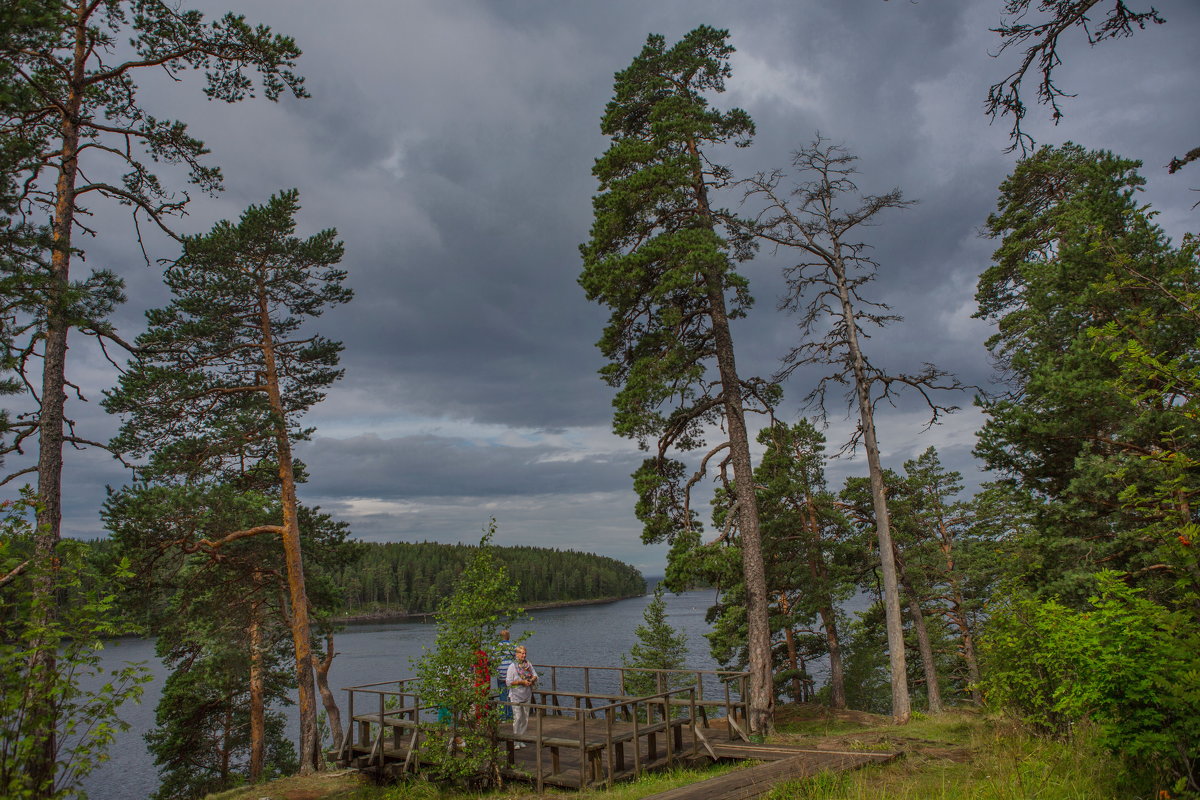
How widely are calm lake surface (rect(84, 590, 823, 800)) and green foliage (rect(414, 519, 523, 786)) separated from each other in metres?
0.56

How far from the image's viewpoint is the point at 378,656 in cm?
5934

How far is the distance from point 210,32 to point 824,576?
2305 cm

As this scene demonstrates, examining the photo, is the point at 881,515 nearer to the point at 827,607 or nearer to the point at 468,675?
the point at 827,607

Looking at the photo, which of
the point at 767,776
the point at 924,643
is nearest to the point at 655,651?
the point at 924,643

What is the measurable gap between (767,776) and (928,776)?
1898mm

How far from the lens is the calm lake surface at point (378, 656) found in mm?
27172

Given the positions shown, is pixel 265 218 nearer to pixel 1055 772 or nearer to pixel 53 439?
pixel 53 439

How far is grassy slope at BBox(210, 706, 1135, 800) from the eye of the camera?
6.11 m

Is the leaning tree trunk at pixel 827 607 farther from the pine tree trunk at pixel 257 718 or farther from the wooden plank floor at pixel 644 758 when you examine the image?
the pine tree trunk at pixel 257 718

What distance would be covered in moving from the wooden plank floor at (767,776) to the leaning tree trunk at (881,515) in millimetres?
7328

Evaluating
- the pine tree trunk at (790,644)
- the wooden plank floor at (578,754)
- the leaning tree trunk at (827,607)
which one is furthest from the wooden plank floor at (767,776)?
the pine tree trunk at (790,644)

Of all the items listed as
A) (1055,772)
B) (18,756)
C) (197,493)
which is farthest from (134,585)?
(1055,772)

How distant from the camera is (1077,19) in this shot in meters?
5.08

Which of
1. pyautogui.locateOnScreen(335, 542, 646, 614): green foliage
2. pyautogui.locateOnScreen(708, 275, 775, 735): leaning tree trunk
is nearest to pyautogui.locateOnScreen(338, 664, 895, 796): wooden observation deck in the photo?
pyautogui.locateOnScreen(708, 275, 775, 735): leaning tree trunk
